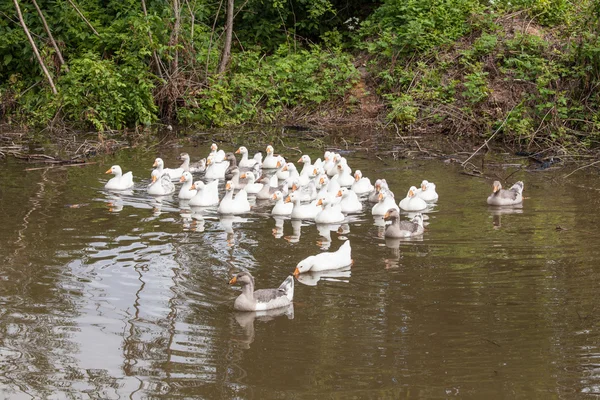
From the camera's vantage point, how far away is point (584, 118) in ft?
64.1

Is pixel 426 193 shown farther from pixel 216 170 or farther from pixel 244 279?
pixel 244 279

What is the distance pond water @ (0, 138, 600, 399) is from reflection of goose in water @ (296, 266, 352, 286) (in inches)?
1.6

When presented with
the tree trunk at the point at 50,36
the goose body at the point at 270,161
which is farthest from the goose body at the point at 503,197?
the tree trunk at the point at 50,36

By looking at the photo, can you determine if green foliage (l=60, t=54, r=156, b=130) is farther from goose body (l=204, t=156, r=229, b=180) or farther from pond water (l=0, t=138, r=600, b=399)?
pond water (l=0, t=138, r=600, b=399)

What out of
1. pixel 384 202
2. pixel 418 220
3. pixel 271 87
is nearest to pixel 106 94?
pixel 271 87

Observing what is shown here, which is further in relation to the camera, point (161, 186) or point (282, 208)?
point (161, 186)

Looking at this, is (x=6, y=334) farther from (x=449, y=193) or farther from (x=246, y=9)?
(x=246, y=9)

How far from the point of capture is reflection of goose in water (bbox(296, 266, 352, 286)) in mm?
10604

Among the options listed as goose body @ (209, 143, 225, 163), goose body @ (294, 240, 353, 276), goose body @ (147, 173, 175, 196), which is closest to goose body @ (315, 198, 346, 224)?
goose body @ (294, 240, 353, 276)

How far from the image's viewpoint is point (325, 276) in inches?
425

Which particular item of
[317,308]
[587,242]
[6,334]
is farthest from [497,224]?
[6,334]

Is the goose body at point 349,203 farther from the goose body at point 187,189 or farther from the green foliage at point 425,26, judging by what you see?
the green foliage at point 425,26

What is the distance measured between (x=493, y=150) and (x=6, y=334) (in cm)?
1274

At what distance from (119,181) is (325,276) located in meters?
5.84
